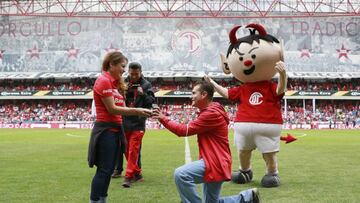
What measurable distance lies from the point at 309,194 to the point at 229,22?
45.4 meters

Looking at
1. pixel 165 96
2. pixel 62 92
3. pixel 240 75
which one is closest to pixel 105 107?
pixel 240 75

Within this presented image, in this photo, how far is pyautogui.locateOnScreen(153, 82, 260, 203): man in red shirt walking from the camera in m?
4.95

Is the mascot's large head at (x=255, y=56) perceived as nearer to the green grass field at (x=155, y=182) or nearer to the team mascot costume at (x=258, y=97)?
the team mascot costume at (x=258, y=97)

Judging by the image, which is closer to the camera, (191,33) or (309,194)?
(309,194)

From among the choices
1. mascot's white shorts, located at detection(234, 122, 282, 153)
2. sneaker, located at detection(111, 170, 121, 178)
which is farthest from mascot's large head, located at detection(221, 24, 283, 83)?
sneaker, located at detection(111, 170, 121, 178)

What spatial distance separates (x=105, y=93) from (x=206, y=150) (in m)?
1.30

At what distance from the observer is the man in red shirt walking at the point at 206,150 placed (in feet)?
16.2

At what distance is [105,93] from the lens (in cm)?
540

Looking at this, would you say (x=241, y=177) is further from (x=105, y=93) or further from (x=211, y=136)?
(x=105, y=93)

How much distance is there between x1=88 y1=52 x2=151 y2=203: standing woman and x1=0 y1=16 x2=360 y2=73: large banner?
44658 millimetres

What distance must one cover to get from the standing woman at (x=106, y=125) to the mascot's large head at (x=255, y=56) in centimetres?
248

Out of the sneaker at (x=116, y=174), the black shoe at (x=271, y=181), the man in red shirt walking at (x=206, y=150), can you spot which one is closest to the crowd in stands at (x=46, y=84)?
the sneaker at (x=116, y=174)

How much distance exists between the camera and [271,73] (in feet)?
25.0

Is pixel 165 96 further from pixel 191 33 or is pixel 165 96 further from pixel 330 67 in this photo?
pixel 330 67
